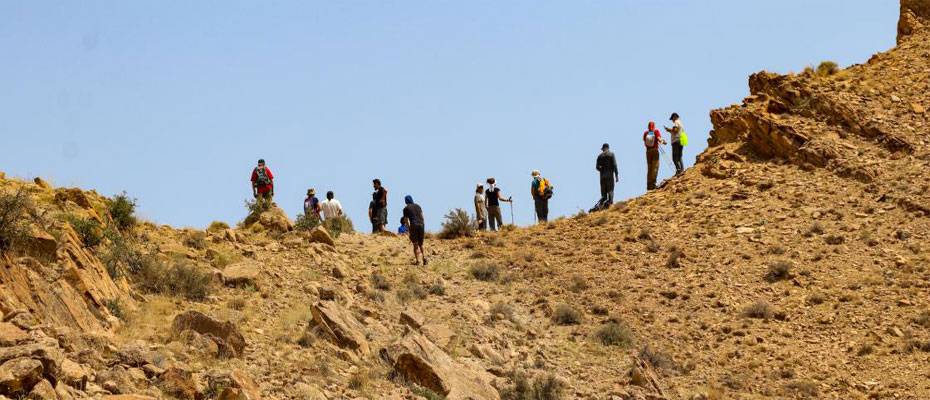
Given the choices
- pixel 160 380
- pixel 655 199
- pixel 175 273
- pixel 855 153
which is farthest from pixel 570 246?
pixel 160 380

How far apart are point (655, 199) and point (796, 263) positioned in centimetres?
527

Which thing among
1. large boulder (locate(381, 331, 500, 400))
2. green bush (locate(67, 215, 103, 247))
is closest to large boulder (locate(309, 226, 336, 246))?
green bush (locate(67, 215, 103, 247))

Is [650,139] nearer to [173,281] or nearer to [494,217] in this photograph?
[494,217]

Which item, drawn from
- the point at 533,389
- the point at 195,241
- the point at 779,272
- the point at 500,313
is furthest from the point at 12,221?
the point at 779,272

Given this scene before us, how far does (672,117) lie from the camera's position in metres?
31.1

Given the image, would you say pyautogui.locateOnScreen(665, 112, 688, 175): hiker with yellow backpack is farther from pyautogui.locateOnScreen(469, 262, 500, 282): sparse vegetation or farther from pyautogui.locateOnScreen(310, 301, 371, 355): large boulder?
pyautogui.locateOnScreen(310, 301, 371, 355): large boulder

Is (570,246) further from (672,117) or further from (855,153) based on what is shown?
(855,153)

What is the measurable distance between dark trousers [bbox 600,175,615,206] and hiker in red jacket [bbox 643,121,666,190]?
1261mm

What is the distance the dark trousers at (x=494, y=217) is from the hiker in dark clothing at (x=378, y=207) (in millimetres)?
2719

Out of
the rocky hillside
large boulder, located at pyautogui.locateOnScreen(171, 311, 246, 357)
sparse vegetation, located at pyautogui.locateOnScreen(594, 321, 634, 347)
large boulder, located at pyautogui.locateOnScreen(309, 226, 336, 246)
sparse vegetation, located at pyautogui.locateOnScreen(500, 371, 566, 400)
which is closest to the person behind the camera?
the rocky hillside

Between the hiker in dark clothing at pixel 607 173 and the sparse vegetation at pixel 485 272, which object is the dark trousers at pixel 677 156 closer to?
the hiker in dark clothing at pixel 607 173

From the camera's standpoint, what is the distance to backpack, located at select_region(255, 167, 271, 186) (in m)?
Result: 27.9

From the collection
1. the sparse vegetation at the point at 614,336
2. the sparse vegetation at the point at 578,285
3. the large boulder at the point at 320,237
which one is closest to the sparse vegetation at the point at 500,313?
the sparse vegetation at the point at 614,336

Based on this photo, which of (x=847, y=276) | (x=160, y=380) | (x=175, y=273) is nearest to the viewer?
(x=160, y=380)
